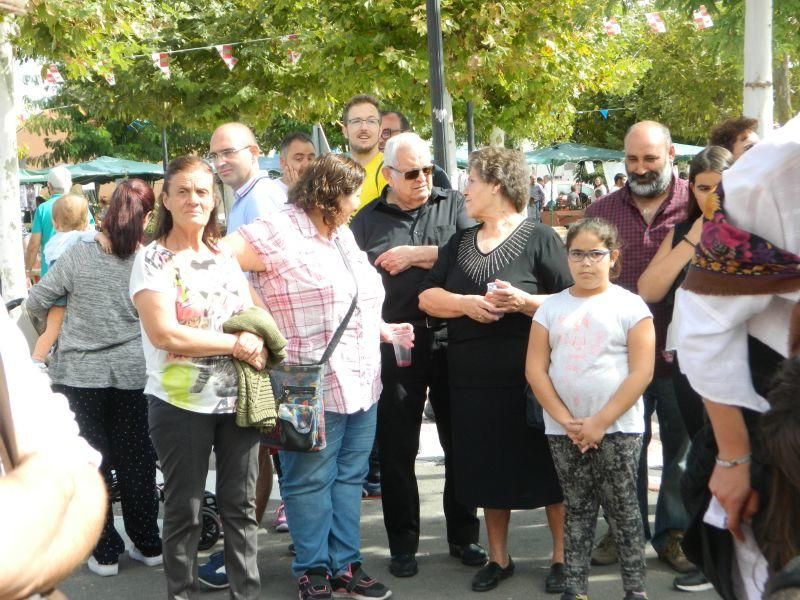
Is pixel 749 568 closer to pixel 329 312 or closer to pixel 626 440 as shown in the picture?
pixel 626 440

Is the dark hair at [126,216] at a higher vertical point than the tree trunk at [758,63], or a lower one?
lower

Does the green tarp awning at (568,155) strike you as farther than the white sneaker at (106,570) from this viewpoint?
Yes

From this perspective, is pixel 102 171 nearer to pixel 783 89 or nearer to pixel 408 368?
pixel 783 89

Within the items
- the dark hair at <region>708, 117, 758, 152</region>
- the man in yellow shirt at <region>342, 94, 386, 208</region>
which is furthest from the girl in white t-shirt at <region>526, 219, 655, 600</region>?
the man in yellow shirt at <region>342, 94, 386, 208</region>

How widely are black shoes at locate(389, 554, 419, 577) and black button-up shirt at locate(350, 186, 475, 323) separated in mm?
1219

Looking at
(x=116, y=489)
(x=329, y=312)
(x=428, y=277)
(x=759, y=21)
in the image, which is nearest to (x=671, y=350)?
(x=428, y=277)

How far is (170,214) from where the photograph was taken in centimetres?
454

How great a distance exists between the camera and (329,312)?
487cm

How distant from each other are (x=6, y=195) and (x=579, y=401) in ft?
31.6

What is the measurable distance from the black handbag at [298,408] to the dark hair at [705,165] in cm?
190

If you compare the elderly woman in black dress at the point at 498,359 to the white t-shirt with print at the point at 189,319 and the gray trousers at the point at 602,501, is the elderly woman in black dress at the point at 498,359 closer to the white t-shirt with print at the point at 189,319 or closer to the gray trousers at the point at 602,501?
the gray trousers at the point at 602,501

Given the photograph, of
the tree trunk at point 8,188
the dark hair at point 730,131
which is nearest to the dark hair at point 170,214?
the dark hair at point 730,131

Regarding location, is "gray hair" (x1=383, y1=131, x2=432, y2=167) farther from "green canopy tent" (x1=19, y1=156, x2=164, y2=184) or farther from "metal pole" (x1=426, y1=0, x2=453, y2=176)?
"green canopy tent" (x1=19, y1=156, x2=164, y2=184)

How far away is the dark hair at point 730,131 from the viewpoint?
18.4 feet
